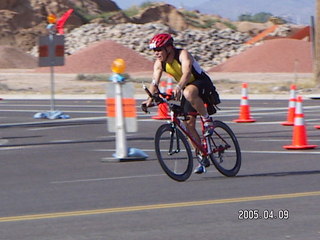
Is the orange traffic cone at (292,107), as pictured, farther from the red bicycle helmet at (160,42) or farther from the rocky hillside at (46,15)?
the rocky hillside at (46,15)

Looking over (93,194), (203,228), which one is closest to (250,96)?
(93,194)

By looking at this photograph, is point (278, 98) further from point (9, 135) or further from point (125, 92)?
point (125, 92)

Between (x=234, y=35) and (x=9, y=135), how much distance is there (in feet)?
182

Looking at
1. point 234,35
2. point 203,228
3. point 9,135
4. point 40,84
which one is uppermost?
point 234,35

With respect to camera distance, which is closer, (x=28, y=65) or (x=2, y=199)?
(x=2, y=199)

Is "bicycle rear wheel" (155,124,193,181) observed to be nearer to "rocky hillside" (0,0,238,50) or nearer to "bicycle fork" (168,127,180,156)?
"bicycle fork" (168,127,180,156)

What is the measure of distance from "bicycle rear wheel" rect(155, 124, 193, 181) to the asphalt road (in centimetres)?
15

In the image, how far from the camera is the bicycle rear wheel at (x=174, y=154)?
11.3m

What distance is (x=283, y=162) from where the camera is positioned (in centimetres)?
1339

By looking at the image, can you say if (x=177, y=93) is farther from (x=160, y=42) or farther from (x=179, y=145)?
(x=179, y=145)

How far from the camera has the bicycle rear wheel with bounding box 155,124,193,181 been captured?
11266 mm

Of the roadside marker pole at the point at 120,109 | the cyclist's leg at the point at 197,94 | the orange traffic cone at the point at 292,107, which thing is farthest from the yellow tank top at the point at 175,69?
the orange traffic cone at the point at 292,107

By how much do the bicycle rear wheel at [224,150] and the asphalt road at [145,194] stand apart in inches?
6.7

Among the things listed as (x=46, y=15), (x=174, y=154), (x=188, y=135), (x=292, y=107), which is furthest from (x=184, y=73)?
(x=46, y=15)
